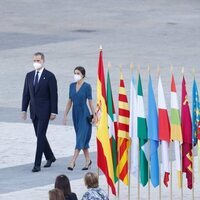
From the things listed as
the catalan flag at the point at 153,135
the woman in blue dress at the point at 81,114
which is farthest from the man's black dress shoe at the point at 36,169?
the catalan flag at the point at 153,135

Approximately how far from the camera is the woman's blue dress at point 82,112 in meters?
19.6

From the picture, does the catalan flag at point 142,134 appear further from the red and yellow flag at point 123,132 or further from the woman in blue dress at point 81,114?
the woman in blue dress at point 81,114

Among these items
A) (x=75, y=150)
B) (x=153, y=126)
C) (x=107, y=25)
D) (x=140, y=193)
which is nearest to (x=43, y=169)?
(x=75, y=150)

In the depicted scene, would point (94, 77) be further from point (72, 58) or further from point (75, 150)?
point (75, 150)

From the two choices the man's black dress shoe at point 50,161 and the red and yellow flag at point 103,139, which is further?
the man's black dress shoe at point 50,161

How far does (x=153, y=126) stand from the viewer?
16.9 m

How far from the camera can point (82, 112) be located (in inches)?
775

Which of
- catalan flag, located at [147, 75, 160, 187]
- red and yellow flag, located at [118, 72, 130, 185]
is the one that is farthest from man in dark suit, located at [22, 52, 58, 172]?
catalan flag, located at [147, 75, 160, 187]

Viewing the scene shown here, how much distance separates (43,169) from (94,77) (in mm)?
8280

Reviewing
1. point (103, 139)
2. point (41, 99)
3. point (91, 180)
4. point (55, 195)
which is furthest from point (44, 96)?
point (55, 195)

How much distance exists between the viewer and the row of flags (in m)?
16.9

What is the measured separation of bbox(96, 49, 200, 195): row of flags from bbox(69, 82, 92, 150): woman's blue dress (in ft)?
7.54

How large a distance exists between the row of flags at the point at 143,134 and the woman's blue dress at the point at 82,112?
90.4 inches

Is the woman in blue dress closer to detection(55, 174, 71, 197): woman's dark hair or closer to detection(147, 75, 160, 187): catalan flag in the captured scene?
detection(147, 75, 160, 187): catalan flag
